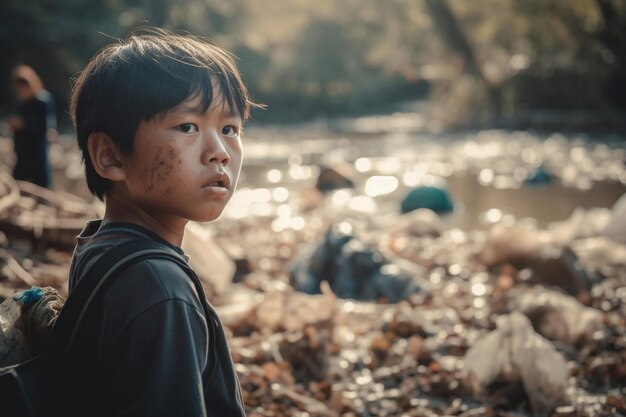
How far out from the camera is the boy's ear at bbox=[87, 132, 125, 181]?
1.59m

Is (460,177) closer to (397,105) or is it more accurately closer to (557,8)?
(557,8)

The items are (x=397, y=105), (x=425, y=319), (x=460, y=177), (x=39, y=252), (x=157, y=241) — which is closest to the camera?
(x=157, y=241)

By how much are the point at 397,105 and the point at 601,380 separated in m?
30.6

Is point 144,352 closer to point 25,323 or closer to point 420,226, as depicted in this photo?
point 25,323

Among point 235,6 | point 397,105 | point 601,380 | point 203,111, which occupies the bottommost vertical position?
point 601,380

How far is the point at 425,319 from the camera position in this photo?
4.66 meters

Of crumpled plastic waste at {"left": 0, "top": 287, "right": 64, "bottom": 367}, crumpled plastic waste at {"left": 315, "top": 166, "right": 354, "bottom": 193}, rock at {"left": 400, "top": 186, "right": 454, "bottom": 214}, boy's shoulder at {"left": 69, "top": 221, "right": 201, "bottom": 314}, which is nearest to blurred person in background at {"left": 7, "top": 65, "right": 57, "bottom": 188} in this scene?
rock at {"left": 400, "top": 186, "right": 454, "bottom": 214}

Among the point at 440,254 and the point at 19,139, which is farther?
the point at 19,139

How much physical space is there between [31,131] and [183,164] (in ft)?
22.6

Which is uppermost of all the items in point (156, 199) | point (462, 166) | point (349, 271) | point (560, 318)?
point (462, 166)

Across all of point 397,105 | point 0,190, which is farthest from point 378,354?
point 397,105

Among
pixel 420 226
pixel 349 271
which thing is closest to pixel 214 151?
pixel 349 271

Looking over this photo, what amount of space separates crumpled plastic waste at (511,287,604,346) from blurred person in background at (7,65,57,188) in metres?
5.60

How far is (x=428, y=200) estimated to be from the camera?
10.5m
